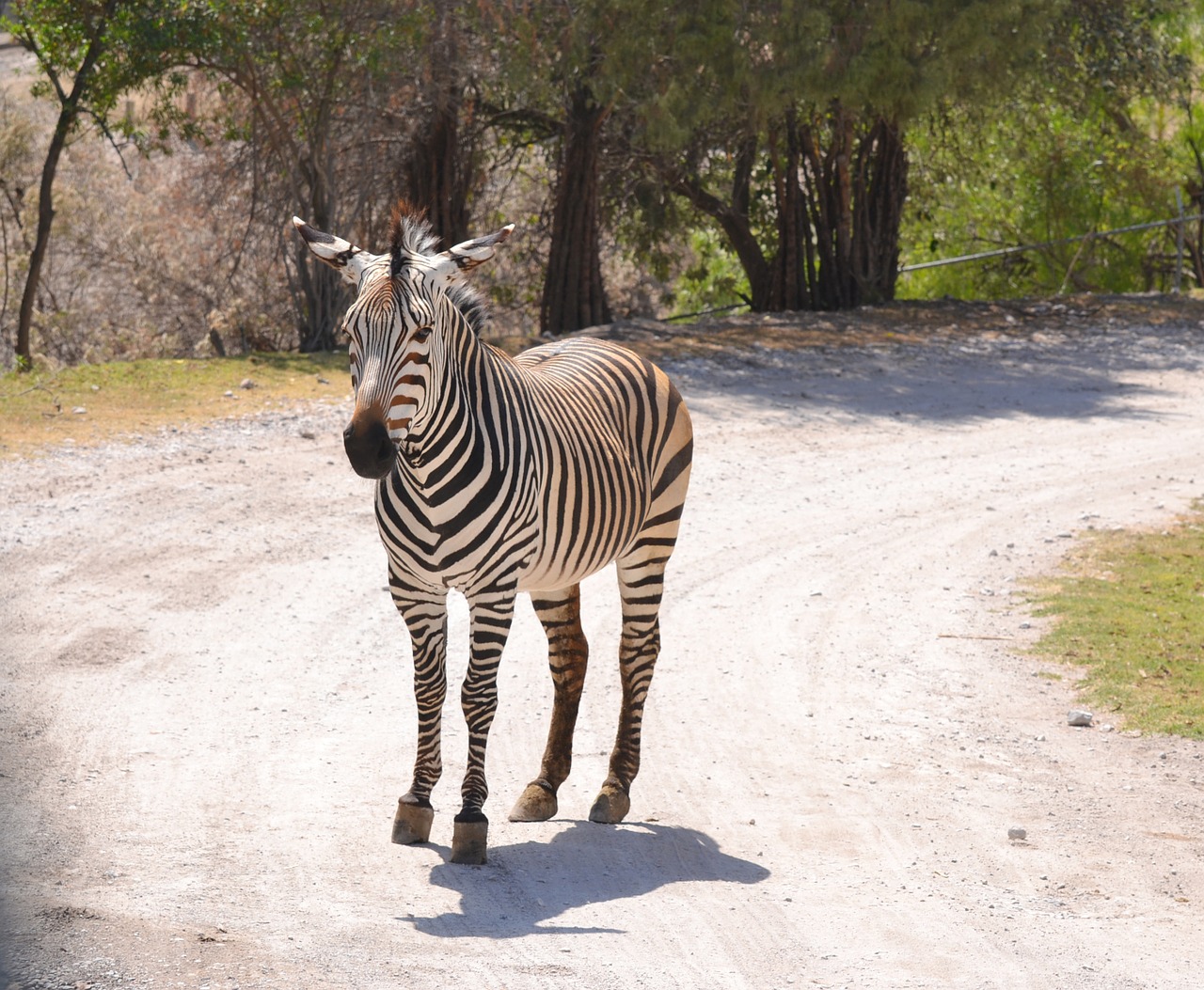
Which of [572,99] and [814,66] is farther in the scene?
[572,99]

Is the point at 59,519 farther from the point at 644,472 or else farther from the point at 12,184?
the point at 12,184

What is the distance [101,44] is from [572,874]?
12151 mm

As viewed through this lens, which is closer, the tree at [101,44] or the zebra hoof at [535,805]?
the zebra hoof at [535,805]

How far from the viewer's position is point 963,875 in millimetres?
5082

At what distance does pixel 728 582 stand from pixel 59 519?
4.42 meters

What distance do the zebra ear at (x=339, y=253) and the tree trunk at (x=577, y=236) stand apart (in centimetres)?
1286

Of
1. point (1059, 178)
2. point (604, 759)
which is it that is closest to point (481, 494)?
point (604, 759)

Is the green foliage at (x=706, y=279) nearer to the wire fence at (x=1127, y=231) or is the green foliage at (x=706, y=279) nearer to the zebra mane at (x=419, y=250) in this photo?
the wire fence at (x=1127, y=231)

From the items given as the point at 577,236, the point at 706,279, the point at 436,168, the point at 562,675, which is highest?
the point at 436,168

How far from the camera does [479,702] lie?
5.08 metres

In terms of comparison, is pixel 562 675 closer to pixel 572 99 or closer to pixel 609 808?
pixel 609 808

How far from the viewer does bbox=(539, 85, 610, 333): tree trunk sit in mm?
17500

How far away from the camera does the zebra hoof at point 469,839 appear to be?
16.0 ft

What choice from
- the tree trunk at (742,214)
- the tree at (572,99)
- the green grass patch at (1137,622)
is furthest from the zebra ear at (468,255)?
the tree trunk at (742,214)
